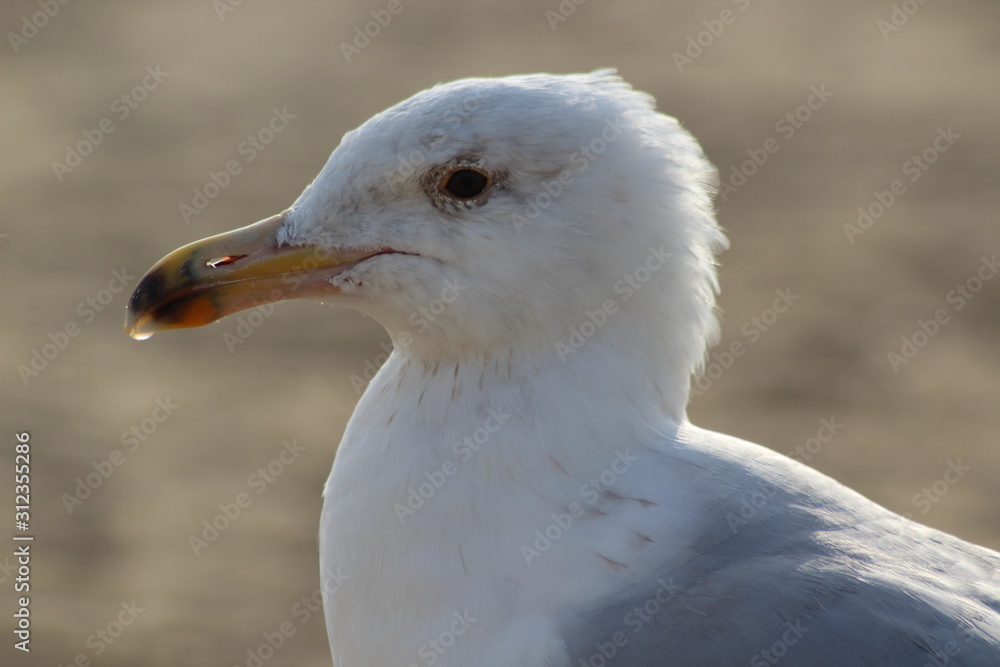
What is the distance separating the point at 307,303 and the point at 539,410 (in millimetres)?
4814

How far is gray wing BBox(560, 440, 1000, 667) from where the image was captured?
2092 millimetres

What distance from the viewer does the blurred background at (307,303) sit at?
5.11 m

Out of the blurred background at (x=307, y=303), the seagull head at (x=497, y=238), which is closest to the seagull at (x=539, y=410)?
the seagull head at (x=497, y=238)

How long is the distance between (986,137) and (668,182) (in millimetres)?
7084

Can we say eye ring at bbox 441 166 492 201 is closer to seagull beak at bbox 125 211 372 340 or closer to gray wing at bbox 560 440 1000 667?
seagull beak at bbox 125 211 372 340

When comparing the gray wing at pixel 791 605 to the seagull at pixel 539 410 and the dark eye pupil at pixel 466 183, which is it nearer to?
the seagull at pixel 539 410

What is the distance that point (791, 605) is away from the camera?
214 centimetres

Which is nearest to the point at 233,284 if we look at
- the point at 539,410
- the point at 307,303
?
the point at 539,410

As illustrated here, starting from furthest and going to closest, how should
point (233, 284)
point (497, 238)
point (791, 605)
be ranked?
point (233, 284) < point (497, 238) < point (791, 605)

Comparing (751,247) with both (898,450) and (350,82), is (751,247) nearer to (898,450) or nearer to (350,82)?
(898,450)

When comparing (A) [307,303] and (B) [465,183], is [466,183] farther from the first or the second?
(A) [307,303]

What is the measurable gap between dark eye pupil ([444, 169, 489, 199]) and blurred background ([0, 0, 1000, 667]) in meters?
2.71

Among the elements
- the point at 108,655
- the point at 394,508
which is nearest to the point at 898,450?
the point at 108,655

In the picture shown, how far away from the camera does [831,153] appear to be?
857 centimetres
